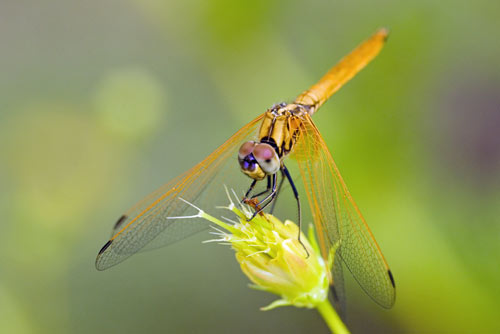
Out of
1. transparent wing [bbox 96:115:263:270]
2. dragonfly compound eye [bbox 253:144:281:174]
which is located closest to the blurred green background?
transparent wing [bbox 96:115:263:270]

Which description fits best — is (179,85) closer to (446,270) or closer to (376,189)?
(376,189)

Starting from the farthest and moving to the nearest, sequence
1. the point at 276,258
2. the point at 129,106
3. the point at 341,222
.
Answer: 1. the point at 129,106
2. the point at 341,222
3. the point at 276,258

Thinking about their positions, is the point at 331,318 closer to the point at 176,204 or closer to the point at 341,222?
the point at 341,222

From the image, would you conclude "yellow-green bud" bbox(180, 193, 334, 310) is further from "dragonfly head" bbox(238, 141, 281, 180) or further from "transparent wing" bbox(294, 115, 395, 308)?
"dragonfly head" bbox(238, 141, 281, 180)

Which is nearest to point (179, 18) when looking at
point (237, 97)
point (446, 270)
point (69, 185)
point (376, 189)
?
point (237, 97)

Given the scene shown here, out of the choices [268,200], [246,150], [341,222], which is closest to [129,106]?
[246,150]

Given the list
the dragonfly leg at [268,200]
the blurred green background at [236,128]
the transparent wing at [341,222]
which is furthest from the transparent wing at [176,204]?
the blurred green background at [236,128]

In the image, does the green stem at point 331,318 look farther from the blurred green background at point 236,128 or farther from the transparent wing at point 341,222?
the blurred green background at point 236,128
